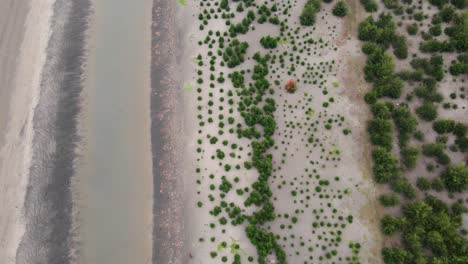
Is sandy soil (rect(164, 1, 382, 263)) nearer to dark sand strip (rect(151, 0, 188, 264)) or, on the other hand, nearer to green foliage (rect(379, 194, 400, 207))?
dark sand strip (rect(151, 0, 188, 264))

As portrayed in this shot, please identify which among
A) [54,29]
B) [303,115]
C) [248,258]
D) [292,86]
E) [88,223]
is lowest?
[248,258]

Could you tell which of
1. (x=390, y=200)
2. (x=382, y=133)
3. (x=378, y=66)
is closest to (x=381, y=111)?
(x=382, y=133)

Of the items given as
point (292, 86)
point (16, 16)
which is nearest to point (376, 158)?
point (292, 86)

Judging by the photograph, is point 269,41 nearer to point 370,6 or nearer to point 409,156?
point 370,6

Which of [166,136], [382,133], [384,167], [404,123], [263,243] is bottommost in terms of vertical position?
[263,243]

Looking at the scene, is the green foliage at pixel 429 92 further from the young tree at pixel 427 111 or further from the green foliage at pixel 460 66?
the green foliage at pixel 460 66

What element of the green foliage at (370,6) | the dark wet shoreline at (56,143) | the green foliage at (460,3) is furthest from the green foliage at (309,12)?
the dark wet shoreline at (56,143)

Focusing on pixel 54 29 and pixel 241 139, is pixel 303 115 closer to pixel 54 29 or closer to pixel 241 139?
pixel 241 139
